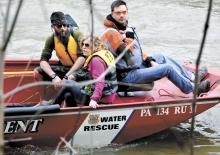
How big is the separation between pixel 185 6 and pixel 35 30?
15.3ft

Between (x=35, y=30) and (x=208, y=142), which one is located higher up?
(x=35, y=30)

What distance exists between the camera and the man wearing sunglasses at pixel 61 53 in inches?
232

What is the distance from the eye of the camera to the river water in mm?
6574

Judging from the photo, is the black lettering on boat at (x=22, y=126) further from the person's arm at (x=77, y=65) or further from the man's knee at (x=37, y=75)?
the man's knee at (x=37, y=75)

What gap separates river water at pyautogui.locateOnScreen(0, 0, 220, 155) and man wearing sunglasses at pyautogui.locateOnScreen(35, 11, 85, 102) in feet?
3.00

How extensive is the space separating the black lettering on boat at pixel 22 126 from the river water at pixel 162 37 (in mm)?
431

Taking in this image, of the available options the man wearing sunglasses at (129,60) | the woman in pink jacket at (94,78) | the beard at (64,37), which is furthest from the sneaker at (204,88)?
the beard at (64,37)

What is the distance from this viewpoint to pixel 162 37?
12055 millimetres

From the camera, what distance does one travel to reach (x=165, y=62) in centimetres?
677

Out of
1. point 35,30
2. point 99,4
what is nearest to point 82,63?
point 35,30

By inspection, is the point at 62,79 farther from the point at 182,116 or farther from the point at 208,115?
the point at 208,115

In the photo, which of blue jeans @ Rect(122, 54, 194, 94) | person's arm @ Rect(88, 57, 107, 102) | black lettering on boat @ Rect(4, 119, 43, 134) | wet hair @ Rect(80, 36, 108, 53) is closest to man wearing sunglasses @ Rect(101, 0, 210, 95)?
blue jeans @ Rect(122, 54, 194, 94)

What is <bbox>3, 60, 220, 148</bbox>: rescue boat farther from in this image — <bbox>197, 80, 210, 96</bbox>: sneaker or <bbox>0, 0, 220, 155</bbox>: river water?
<bbox>0, 0, 220, 155</bbox>: river water

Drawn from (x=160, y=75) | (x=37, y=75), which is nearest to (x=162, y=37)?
(x=160, y=75)
